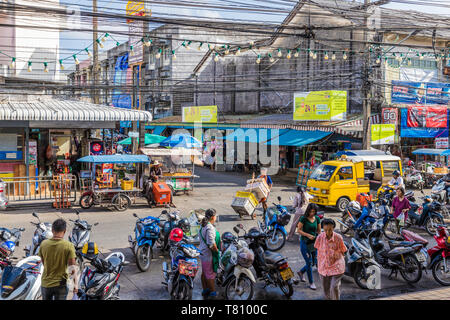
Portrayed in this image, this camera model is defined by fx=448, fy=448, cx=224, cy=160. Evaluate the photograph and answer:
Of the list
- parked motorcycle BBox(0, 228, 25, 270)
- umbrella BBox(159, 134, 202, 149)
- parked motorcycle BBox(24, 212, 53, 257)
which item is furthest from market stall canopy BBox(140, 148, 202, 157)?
parked motorcycle BBox(24, 212, 53, 257)

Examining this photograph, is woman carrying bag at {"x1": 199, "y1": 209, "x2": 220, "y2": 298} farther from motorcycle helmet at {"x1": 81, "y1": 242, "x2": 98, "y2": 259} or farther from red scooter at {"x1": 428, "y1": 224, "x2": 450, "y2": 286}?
red scooter at {"x1": 428, "y1": 224, "x2": 450, "y2": 286}

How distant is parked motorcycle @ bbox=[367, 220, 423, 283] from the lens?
28.4 feet

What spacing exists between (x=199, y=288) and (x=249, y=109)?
28555mm

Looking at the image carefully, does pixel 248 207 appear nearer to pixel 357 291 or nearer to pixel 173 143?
pixel 357 291

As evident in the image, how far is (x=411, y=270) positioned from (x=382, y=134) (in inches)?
631

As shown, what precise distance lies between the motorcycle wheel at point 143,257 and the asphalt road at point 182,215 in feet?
0.49

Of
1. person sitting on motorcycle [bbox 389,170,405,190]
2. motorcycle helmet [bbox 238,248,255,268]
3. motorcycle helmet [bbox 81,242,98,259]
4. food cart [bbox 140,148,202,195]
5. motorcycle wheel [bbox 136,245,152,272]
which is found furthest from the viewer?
food cart [bbox 140,148,202,195]

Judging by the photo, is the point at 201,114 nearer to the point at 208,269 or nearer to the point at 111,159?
the point at 111,159

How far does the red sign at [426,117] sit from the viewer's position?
2486 cm

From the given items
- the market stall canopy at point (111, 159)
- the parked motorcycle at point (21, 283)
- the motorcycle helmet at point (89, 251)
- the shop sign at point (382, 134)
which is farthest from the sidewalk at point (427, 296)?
the shop sign at point (382, 134)

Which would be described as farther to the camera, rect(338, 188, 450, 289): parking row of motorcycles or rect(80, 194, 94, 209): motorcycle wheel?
rect(80, 194, 94, 209): motorcycle wheel

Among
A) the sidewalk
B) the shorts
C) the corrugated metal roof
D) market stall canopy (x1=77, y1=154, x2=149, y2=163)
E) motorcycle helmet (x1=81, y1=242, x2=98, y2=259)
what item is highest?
Result: the corrugated metal roof

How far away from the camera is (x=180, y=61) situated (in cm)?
4431
